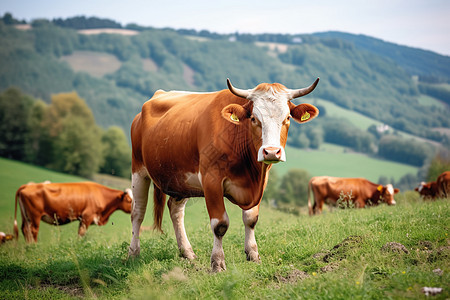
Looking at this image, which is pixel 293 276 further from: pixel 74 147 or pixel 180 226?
pixel 74 147

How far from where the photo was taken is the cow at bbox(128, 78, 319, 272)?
6.09 meters

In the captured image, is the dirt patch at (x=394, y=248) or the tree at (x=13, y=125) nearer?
the dirt patch at (x=394, y=248)

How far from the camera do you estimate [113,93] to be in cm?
16550

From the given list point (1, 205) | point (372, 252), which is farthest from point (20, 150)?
point (372, 252)

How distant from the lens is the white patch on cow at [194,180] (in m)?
6.94

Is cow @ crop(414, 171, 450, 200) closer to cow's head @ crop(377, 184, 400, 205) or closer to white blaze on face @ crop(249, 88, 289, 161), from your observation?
cow's head @ crop(377, 184, 400, 205)

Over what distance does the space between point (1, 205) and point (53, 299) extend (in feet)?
108

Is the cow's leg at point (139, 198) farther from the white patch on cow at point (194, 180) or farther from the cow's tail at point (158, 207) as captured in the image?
the white patch on cow at point (194, 180)

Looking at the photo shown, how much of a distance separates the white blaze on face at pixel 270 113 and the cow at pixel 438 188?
11070 millimetres

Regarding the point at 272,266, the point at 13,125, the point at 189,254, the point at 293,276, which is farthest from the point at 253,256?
the point at 13,125

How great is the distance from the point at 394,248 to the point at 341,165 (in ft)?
327

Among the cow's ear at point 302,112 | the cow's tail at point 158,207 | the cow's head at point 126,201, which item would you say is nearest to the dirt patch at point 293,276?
the cow's ear at point 302,112

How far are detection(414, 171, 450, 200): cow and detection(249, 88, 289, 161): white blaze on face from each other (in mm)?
11070

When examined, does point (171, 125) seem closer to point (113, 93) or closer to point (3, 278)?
point (3, 278)
